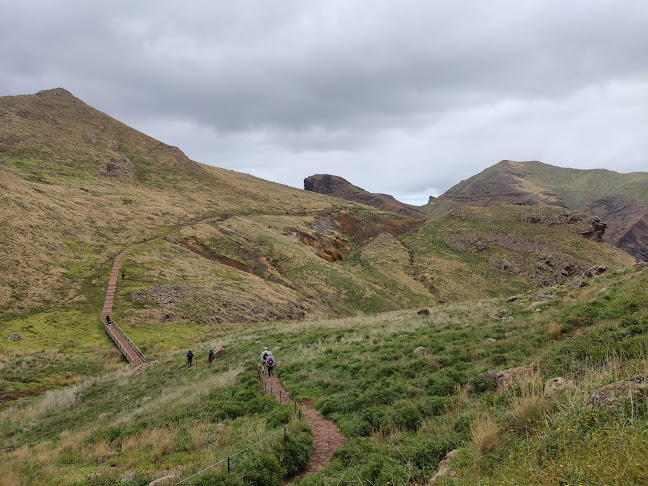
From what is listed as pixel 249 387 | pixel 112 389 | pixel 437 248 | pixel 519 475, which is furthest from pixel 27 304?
pixel 437 248

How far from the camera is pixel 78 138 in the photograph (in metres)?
102

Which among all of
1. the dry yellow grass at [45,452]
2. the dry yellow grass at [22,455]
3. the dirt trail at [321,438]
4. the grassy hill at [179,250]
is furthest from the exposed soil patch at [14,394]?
the dirt trail at [321,438]

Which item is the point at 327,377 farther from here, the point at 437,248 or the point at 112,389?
the point at 437,248

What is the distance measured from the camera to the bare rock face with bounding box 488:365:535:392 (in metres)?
8.77

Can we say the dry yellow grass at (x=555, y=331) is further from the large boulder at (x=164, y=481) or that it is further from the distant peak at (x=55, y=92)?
the distant peak at (x=55, y=92)

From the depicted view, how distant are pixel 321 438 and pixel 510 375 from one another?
5199 mm

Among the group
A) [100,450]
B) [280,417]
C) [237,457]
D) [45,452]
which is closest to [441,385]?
[280,417]

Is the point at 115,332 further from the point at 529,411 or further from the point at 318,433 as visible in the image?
the point at 529,411

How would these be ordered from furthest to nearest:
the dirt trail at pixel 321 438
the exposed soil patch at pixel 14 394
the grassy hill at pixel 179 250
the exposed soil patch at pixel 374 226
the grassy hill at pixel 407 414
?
the exposed soil patch at pixel 374 226 → the grassy hill at pixel 179 250 → the exposed soil patch at pixel 14 394 → the dirt trail at pixel 321 438 → the grassy hill at pixel 407 414

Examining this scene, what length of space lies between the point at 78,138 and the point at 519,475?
127 meters

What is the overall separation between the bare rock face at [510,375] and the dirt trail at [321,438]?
4.24 meters

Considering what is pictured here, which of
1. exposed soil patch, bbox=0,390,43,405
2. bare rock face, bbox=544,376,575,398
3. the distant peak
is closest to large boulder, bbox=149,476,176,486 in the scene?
bare rock face, bbox=544,376,575,398

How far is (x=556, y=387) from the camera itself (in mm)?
6875

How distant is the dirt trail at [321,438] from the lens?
815 cm
